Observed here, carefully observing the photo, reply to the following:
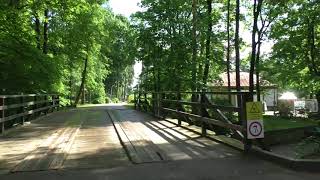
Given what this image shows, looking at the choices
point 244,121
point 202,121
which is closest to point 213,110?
point 202,121

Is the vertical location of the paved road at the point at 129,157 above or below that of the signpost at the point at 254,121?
below

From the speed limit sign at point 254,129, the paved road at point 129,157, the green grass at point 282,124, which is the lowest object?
the paved road at point 129,157

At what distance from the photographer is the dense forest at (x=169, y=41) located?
62.9ft

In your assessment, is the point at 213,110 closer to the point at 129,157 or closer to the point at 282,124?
the point at 129,157

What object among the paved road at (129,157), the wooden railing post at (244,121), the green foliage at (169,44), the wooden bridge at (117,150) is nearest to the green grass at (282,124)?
the wooden bridge at (117,150)

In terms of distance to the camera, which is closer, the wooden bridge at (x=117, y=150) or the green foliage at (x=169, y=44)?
the wooden bridge at (x=117, y=150)

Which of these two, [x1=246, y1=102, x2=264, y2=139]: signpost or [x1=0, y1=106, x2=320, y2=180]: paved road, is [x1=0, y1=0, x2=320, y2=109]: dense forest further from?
[x1=246, y1=102, x2=264, y2=139]: signpost

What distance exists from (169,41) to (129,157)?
16.7 m

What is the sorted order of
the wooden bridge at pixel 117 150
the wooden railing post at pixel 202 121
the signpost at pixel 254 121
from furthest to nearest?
the wooden railing post at pixel 202 121
the signpost at pixel 254 121
the wooden bridge at pixel 117 150

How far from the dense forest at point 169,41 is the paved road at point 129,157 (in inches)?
290

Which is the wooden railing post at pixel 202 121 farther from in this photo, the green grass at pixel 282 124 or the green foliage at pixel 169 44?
the green foliage at pixel 169 44

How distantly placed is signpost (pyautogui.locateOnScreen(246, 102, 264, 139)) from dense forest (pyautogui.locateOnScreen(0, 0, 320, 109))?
11233 mm

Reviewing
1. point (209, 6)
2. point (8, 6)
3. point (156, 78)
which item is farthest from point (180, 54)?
point (8, 6)

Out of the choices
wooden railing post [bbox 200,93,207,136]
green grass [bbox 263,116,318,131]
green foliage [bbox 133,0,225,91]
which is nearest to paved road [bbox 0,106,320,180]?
wooden railing post [bbox 200,93,207,136]
